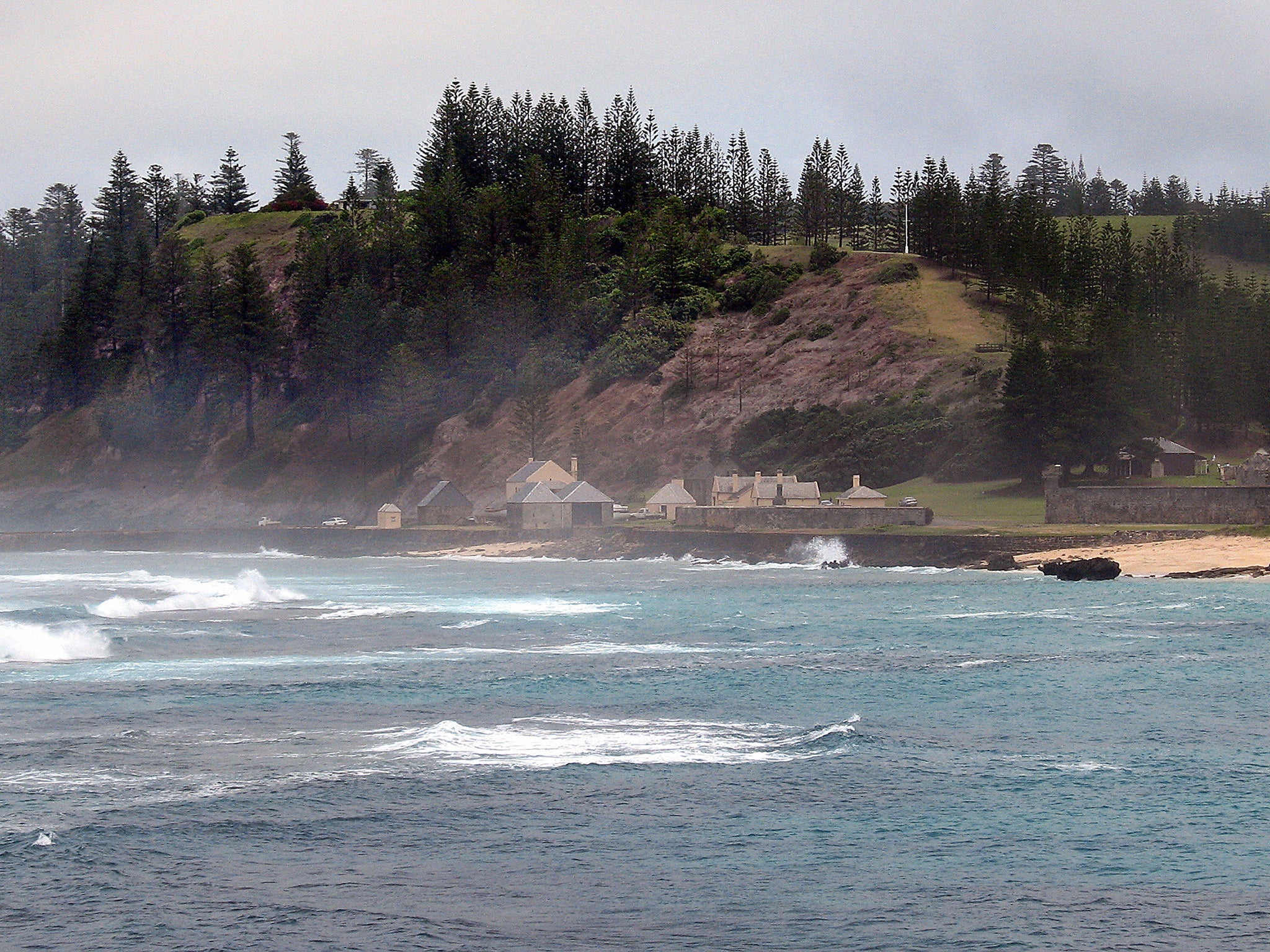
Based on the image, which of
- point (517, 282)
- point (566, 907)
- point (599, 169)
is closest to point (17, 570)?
point (517, 282)

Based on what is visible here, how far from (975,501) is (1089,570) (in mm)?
29244

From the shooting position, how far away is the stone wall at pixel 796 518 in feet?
267

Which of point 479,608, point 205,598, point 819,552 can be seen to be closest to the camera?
point 479,608

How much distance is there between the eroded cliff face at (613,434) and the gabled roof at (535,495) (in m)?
11.8

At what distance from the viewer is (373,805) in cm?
2116

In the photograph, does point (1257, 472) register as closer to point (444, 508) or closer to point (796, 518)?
point (796, 518)

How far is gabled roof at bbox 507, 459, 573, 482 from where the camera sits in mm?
107188

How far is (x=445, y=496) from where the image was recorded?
367ft

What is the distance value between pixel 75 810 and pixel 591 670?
623 inches

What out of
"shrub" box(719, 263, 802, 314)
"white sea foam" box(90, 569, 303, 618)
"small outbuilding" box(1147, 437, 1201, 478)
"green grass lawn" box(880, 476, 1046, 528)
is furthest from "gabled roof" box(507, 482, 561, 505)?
"small outbuilding" box(1147, 437, 1201, 478)

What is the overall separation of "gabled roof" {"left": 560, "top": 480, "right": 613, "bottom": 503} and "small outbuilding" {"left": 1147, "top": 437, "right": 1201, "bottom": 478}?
125ft

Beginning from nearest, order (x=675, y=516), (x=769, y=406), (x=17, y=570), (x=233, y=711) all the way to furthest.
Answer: (x=233, y=711) < (x=17, y=570) < (x=675, y=516) < (x=769, y=406)

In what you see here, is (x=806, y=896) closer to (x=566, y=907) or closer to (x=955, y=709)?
(x=566, y=907)

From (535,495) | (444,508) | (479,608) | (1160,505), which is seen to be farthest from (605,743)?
(444,508)
